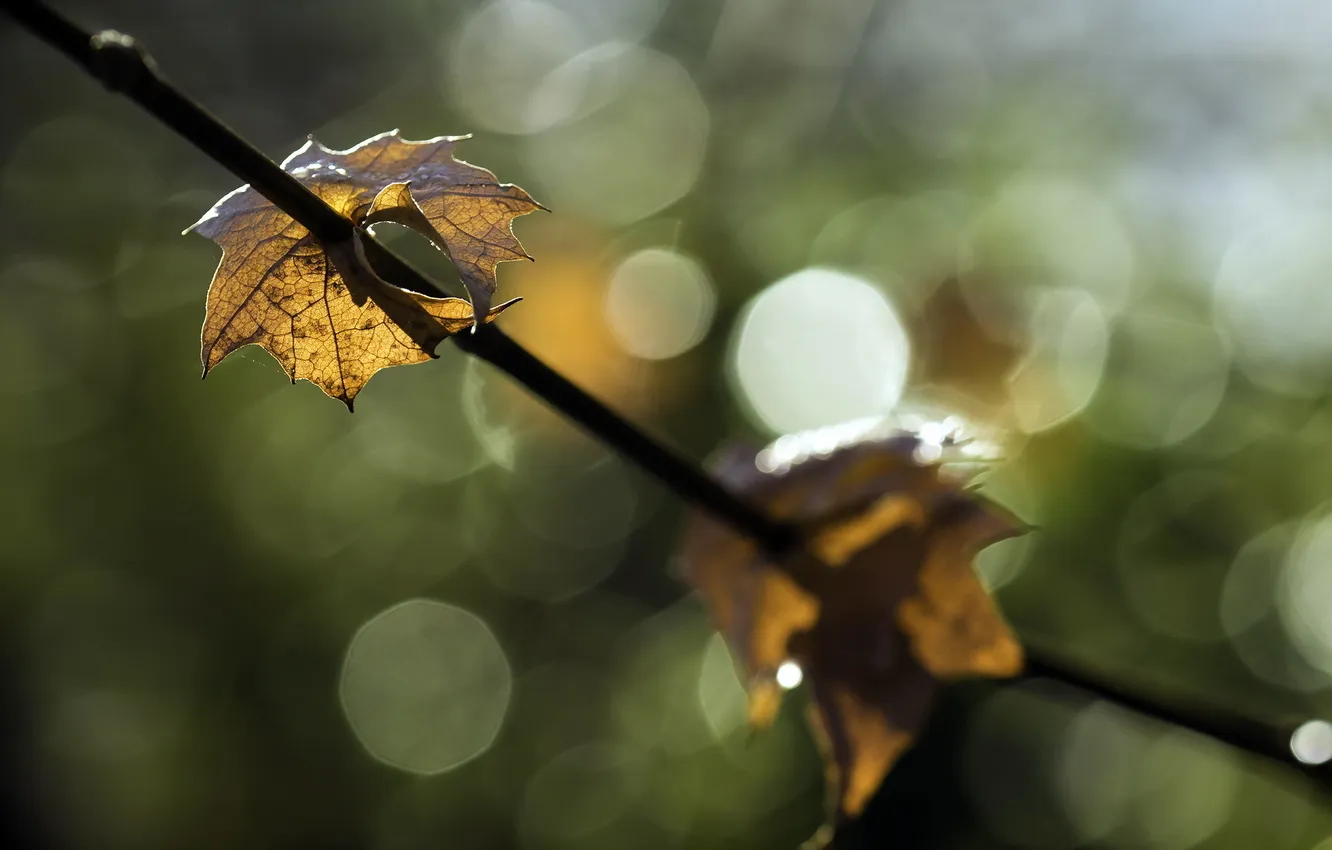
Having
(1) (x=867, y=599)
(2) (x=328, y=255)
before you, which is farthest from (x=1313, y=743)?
(2) (x=328, y=255)

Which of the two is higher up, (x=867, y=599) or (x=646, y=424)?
(x=867, y=599)

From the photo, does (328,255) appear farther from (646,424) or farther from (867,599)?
(646,424)

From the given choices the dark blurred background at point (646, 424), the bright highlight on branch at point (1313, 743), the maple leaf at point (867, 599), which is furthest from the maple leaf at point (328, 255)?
the dark blurred background at point (646, 424)

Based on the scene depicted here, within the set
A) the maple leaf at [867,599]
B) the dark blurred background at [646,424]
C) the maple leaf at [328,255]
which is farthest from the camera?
the dark blurred background at [646,424]

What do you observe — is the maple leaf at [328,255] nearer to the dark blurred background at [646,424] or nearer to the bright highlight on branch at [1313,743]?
the bright highlight on branch at [1313,743]

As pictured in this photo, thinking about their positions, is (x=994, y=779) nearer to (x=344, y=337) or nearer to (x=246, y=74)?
(x=344, y=337)

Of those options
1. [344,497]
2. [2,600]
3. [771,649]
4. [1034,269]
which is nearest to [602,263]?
[344,497]
